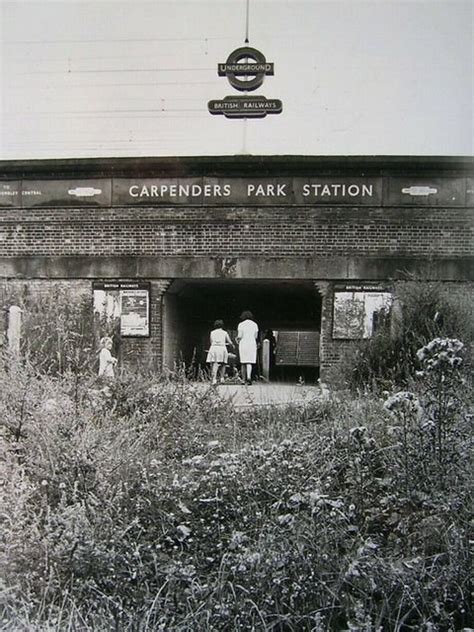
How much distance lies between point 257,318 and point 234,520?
43.1 feet

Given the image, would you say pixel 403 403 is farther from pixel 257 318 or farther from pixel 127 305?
pixel 257 318

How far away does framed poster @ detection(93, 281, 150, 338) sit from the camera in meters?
12.6

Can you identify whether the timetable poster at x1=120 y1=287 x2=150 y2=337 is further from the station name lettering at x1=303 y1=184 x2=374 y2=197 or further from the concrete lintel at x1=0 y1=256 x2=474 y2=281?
the station name lettering at x1=303 y1=184 x2=374 y2=197

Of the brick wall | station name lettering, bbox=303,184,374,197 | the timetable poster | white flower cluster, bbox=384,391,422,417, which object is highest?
station name lettering, bbox=303,184,374,197

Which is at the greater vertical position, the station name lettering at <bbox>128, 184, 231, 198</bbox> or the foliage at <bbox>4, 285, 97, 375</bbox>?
the station name lettering at <bbox>128, 184, 231, 198</bbox>

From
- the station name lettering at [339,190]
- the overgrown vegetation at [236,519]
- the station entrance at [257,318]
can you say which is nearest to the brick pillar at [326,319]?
the station entrance at [257,318]

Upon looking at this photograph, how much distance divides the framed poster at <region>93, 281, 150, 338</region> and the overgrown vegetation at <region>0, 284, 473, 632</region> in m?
6.93

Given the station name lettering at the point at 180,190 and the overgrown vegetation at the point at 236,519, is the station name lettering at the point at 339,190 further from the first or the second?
the overgrown vegetation at the point at 236,519

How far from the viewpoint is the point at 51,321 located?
978cm

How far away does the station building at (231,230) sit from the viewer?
40.9ft

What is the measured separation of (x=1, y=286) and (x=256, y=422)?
8.69m

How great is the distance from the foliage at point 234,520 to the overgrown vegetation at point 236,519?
0.01 m

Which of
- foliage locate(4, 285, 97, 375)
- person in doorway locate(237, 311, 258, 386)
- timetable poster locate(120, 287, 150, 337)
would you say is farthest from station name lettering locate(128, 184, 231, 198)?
person in doorway locate(237, 311, 258, 386)

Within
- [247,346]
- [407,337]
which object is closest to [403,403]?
[407,337]
